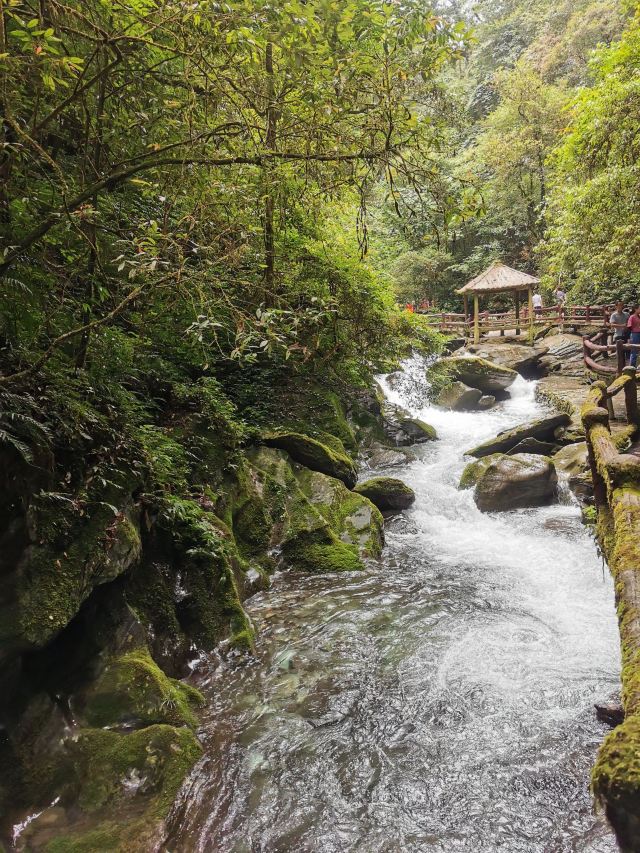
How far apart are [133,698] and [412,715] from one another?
83.4 inches

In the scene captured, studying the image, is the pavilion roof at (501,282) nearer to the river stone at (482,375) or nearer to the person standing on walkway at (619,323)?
the river stone at (482,375)

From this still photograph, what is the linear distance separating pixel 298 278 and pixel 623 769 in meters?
7.45

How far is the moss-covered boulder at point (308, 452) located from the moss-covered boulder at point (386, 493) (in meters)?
0.62

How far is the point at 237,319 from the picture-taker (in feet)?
11.2

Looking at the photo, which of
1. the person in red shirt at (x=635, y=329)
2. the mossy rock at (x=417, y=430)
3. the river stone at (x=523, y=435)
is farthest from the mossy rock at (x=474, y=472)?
the person in red shirt at (x=635, y=329)

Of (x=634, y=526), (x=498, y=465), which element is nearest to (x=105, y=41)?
(x=634, y=526)

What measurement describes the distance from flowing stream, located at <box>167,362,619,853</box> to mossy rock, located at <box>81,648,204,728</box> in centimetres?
37

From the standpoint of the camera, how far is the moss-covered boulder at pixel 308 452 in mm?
8062

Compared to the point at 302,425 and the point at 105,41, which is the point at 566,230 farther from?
the point at 105,41

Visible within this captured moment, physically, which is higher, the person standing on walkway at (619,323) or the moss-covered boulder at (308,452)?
the person standing on walkway at (619,323)

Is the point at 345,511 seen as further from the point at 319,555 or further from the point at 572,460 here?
the point at 572,460

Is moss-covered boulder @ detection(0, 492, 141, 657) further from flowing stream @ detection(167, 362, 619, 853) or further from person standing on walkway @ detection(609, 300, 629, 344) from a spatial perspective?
person standing on walkway @ detection(609, 300, 629, 344)

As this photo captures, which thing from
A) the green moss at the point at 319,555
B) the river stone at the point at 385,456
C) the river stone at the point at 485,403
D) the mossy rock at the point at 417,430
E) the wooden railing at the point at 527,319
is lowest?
the green moss at the point at 319,555

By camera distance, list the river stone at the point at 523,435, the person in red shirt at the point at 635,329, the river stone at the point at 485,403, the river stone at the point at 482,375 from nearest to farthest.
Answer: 1. the river stone at the point at 523,435
2. the person in red shirt at the point at 635,329
3. the river stone at the point at 485,403
4. the river stone at the point at 482,375
